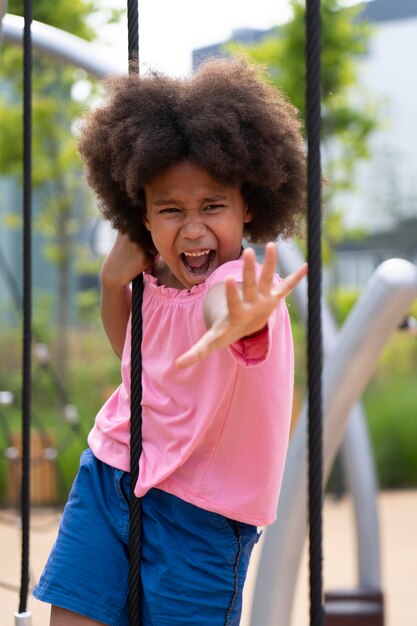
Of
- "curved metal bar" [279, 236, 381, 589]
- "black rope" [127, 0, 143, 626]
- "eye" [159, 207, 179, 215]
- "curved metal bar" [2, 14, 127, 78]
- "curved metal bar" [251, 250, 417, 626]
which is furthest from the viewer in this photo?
"curved metal bar" [279, 236, 381, 589]

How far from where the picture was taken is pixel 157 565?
6.43 feet

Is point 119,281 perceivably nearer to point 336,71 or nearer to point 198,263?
point 198,263

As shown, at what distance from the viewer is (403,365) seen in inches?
460

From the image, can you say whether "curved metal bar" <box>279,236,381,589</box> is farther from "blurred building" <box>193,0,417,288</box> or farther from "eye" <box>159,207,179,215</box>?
"blurred building" <box>193,0,417,288</box>

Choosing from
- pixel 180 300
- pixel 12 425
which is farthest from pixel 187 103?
pixel 12 425

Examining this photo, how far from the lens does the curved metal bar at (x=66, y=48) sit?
4637mm

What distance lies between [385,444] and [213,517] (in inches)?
352

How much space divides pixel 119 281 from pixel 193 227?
34 centimetres

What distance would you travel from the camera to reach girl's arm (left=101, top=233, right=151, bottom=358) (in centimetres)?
211

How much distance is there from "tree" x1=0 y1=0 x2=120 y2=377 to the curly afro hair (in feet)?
26.5

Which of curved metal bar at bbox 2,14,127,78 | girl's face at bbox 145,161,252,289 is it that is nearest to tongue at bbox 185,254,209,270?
girl's face at bbox 145,161,252,289

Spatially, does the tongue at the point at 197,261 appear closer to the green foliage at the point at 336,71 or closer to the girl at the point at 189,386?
the girl at the point at 189,386

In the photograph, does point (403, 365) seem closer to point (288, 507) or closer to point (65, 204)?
point (65, 204)

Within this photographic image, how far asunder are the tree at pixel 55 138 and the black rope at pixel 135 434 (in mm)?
8316
